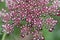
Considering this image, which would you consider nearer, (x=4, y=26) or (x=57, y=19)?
(x=4, y=26)

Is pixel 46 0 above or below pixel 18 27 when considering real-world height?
above

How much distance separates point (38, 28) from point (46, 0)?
142 mm

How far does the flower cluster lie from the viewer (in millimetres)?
1129

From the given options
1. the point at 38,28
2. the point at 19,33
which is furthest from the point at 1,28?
the point at 38,28

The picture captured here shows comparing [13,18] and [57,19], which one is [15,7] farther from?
[57,19]

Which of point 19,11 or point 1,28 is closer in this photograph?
point 19,11

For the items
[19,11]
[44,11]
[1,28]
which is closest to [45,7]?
[44,11]

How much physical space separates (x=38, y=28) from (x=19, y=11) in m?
0.12

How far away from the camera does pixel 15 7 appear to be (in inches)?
44.9

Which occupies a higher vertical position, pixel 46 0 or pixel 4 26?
pixel 46 0

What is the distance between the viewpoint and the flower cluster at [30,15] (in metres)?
1.13

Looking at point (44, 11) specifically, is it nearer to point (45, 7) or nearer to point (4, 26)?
point (45, 7)

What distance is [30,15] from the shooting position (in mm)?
1122

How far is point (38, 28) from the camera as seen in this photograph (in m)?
1.14
